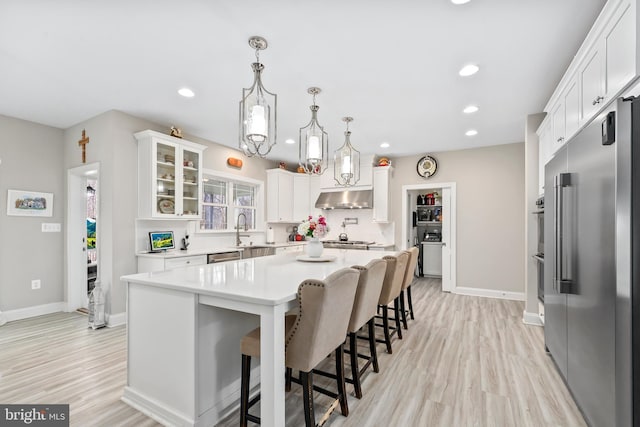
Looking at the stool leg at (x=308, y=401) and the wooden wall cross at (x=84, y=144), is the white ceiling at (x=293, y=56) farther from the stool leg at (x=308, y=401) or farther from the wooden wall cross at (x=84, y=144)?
the stool leg at (x=308, y=401)

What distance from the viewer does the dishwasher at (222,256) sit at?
426 centimetres

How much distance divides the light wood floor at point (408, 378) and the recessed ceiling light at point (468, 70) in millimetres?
Result: 2596

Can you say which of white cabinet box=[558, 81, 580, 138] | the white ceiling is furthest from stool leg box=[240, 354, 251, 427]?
white cabinet box=[558, 81, 580, 138]

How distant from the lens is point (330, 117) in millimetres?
3830

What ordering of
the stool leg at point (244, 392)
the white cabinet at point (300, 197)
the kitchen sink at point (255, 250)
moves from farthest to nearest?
the white cabinet at point (300, 197) → the kitchen sink at point (255, 250) → the stool leg at point (244, 392)

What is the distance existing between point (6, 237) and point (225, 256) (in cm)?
263

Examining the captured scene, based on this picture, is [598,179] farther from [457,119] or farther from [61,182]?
[61,182]

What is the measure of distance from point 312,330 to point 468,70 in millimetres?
2546

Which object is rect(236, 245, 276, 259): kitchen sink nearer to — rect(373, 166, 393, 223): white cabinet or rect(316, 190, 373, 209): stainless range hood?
rect(316, 190, 373, 209): stainless range hood

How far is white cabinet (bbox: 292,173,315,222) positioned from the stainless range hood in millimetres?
390

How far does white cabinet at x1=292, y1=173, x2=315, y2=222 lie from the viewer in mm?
6527

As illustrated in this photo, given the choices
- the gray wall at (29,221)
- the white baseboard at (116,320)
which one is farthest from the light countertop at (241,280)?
the gray wall at (29,221)

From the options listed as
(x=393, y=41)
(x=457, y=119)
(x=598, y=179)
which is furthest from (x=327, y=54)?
(x=457, y=119)

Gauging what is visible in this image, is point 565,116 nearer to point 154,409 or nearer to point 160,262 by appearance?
point 154,409
